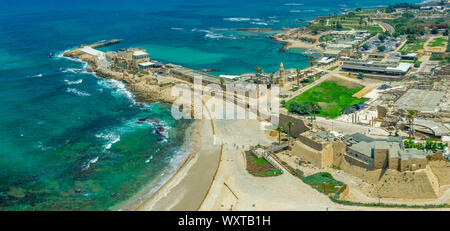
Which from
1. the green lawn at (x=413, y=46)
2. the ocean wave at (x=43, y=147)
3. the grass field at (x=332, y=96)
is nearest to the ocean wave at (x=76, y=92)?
the ocean wave at (x=43, y=147)

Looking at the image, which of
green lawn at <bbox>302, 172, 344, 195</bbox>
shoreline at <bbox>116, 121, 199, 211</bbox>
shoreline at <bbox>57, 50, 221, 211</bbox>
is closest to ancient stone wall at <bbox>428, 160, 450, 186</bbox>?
green lawn at <bbox>302, 172, 344, 195</bbox>

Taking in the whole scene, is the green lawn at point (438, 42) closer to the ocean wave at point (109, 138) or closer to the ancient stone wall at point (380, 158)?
the ancient stone wall at point (380, 158)

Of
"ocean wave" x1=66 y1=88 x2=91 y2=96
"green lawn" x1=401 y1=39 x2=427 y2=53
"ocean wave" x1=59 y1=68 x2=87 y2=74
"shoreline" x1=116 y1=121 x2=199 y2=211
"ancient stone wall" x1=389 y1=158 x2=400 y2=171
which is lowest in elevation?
"shoreline" x1=116 y1=121 x2=199 y2=211

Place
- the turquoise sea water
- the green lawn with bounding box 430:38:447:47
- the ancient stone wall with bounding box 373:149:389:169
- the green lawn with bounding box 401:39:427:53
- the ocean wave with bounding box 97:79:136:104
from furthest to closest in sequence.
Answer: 1. the green lawn with bounding box 430:38:447:47
2. the green lawn with bounding box 401:39:427:53
3. the ocean wave with bounding box 97:79:136:104
4. the turquoise sea water
5. the ancient stone wall with bounding box 373:149:389:169

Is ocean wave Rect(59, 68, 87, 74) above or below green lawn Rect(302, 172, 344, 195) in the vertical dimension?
above

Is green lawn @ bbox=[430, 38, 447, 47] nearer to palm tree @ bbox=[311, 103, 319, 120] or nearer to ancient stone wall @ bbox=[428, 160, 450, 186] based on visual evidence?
palm tree @ bbox=[311, 103, 319, 120]

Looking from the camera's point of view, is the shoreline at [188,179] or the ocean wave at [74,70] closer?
the shoreline at [188,179]

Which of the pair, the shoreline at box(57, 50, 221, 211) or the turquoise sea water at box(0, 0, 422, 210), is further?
the turquoise sea water at box(0, 0, 422, 210)

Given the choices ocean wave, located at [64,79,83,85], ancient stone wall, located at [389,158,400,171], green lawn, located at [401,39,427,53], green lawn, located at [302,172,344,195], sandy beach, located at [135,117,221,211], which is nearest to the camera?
ancient stone wall, located at [389,158,400,171]

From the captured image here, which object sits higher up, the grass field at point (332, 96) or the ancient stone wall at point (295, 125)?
the grass field at point (332, 96)
